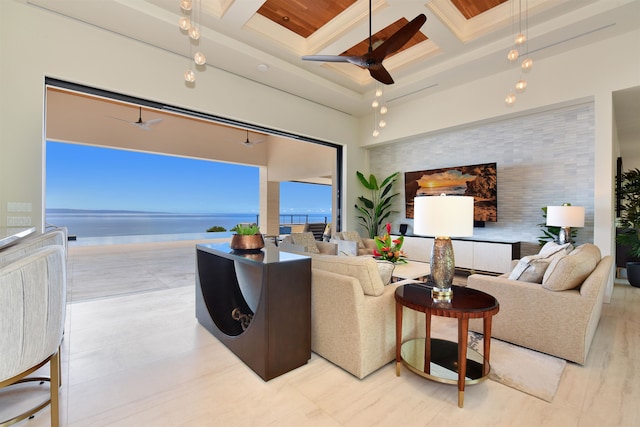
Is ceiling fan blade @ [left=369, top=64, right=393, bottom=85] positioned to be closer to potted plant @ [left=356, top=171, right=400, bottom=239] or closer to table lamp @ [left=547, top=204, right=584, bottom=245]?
table lamp @ [left=547, top=204, right=584, bottom=245]

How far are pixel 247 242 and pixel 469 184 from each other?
445 centimetres

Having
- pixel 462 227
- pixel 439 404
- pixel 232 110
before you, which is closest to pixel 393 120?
pixel 232 110

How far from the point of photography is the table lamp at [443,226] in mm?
1915

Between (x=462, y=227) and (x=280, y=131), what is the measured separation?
4104mm

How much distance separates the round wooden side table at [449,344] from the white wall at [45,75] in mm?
3864

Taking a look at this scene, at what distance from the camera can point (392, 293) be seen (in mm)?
2232

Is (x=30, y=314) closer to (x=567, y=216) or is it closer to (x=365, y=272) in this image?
(x=365, y=272)

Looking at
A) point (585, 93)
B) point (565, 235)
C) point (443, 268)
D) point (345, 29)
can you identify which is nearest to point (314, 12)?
point (345, 29)

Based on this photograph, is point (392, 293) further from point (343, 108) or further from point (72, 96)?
point (72, 96)

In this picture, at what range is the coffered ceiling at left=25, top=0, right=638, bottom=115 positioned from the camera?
3281 millimetres

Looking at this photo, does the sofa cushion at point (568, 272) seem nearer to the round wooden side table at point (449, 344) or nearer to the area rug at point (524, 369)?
the area rug at point (524, 369)

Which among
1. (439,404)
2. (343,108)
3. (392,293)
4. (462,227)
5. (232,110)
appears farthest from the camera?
(343,108)

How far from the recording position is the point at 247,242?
255 cm

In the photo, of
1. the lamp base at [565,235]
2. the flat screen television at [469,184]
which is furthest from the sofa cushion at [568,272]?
the flat screen television at [469,184]
